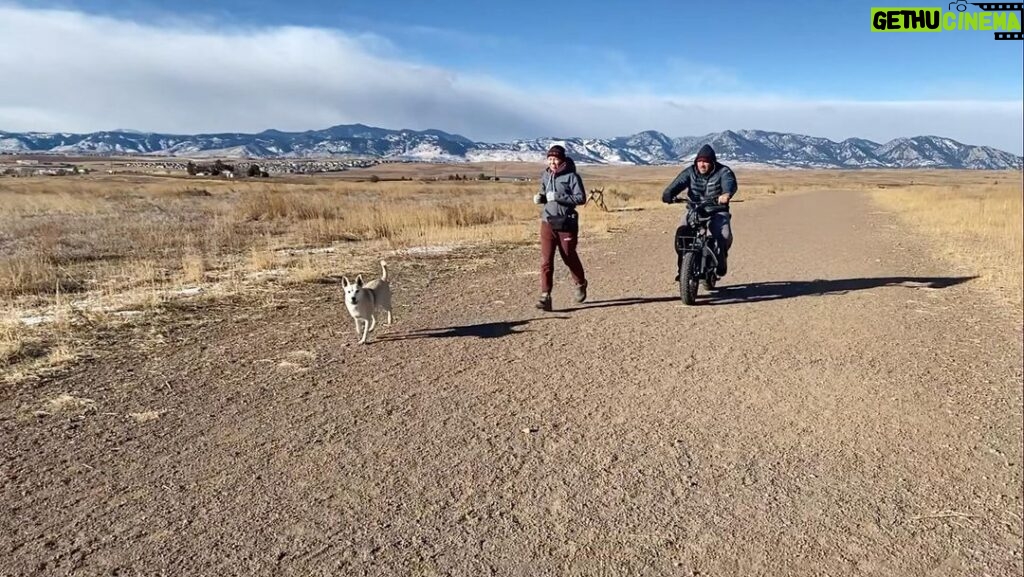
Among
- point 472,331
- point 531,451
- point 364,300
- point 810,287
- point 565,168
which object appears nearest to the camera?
point 531,451

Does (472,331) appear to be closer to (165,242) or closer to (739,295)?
(739,295)

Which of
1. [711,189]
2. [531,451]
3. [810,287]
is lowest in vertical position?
[531,451]

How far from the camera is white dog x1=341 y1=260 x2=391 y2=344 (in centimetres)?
628

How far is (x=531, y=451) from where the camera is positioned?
4137mm

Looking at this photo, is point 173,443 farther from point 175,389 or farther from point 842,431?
point 842,431

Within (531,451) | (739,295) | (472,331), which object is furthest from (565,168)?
(531,451)

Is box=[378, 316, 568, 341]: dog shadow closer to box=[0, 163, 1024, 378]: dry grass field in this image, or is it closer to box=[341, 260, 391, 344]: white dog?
box=[341, 260, 391, 344]: white dog

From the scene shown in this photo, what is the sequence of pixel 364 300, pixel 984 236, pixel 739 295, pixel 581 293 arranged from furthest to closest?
pixel 984 236 < pixel 739 295 < pixel 581 293 < pixel 364 300

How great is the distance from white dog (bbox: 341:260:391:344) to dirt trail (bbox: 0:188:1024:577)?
0.24m

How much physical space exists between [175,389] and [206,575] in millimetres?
2668

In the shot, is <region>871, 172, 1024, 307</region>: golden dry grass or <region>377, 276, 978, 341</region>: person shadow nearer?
<region>377, 276, 978, 341</region>: person shadow

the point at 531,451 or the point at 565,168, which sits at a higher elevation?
the point at 565,168

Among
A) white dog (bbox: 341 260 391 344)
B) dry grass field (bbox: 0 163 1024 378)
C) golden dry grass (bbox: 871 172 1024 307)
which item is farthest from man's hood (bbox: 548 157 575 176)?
golden dry grass (bbox: 871 172 1024 307)

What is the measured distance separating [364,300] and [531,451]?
116 inches
